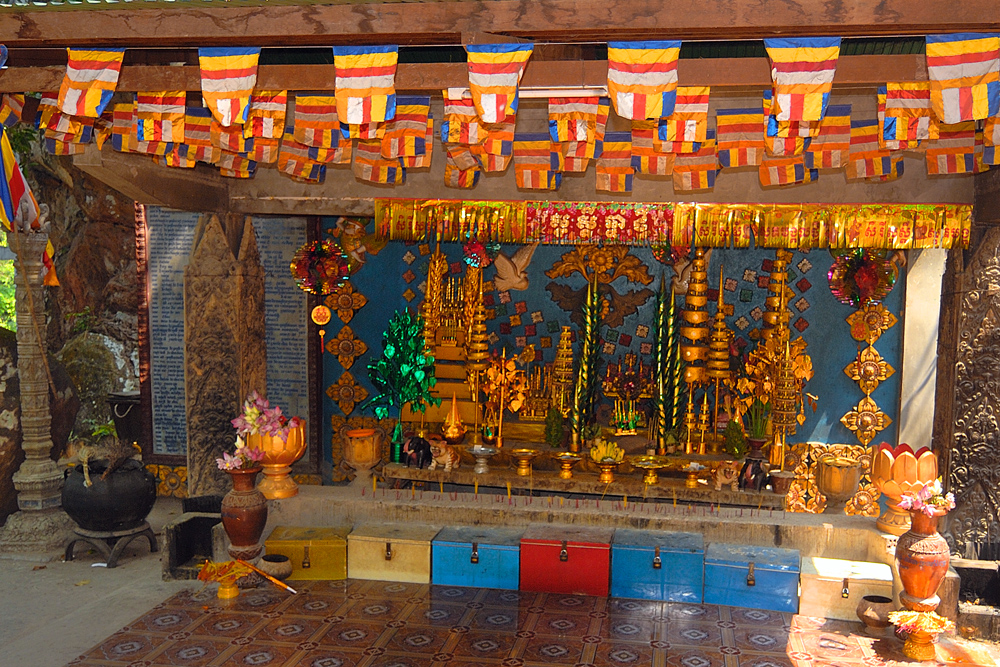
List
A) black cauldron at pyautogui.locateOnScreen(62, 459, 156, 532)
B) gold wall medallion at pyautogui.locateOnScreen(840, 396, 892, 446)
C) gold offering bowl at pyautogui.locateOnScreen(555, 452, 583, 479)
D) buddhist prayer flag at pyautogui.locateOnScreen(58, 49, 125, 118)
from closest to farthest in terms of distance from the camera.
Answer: buddhist prayer flag at pyautogui.locateOnScreen(58, 49, 125, 118), black cauldron at pyautogui.locateOnScreen(62, 459, 156, 532), gold offering bowl at pyautogui.locateOnScreen(555, 452, 583, 479), gold wall medallion at pyautogui.locateOnScreen(840, 396, 892, 446)

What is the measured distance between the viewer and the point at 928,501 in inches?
266

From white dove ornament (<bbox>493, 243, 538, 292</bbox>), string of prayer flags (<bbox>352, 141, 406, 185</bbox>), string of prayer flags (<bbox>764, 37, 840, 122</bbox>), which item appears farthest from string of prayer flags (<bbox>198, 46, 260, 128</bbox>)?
white dove ornament (<bbox>493, 243, 538, 292</bbox>)

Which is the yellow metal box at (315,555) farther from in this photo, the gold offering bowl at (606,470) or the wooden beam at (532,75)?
the wooden beam at (532,75)

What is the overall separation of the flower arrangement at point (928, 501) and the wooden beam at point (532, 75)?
317cm

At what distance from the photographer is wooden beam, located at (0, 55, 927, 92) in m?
5.21

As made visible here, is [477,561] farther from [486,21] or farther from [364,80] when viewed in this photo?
[486,21]

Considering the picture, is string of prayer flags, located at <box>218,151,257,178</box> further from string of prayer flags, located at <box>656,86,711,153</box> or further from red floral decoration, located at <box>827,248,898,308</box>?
red floral decoration, located at <box>827,248,898,308</box>

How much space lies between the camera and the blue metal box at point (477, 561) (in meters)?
7.68

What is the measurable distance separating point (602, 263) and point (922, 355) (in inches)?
148

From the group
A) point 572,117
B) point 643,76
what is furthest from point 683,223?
point 643,76

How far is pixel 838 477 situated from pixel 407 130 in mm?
5890

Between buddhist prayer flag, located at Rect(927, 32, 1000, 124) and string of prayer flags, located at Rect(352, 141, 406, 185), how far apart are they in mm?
4400

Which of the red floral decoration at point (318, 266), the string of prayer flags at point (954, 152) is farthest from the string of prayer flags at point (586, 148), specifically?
the red floral decoration at point (318, 266)

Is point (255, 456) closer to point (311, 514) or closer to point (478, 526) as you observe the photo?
point (311, 514)
